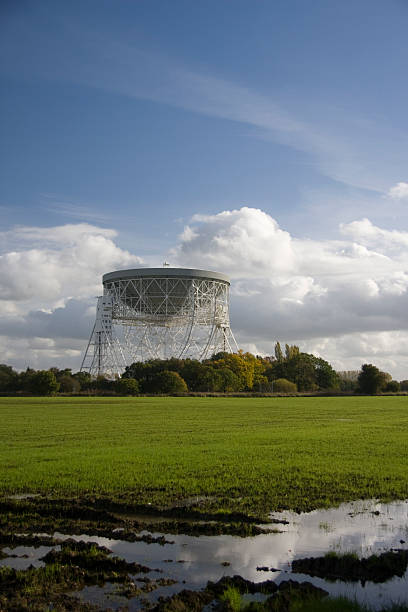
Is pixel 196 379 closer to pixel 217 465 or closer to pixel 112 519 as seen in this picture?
pixel 217 465

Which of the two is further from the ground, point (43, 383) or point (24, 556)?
point (43, 383)

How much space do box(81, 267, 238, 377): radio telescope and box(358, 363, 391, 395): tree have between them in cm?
1959

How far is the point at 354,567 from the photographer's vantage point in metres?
5.85

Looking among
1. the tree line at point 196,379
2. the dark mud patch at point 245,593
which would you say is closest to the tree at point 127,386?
the tree line at point 196,379

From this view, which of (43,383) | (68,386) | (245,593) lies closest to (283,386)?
(68,386)

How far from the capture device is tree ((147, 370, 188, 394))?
66438 mm

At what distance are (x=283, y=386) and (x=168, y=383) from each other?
66.3 feet

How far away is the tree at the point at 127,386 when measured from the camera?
64.7 meters

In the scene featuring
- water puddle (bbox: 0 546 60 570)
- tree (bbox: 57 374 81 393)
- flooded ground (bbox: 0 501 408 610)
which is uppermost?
tree (bbox: 57 374 81 393)

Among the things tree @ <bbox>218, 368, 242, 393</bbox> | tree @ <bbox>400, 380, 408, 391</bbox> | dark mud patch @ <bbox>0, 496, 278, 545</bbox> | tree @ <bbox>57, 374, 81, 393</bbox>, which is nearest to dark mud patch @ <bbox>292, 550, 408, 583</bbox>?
dark mud patch @ <bbox>0, 496, 278, 545</bbox>

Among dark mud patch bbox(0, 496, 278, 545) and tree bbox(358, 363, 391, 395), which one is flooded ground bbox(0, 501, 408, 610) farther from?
tree bbox(358, 363, 391, 395)

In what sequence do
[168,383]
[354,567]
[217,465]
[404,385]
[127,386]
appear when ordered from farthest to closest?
[404,385] → [168,383] → [127,386] → [217,465] → [354,567]

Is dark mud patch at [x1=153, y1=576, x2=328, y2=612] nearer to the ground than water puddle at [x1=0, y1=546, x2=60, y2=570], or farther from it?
farther from it

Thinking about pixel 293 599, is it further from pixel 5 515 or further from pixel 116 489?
pixel 116 489
